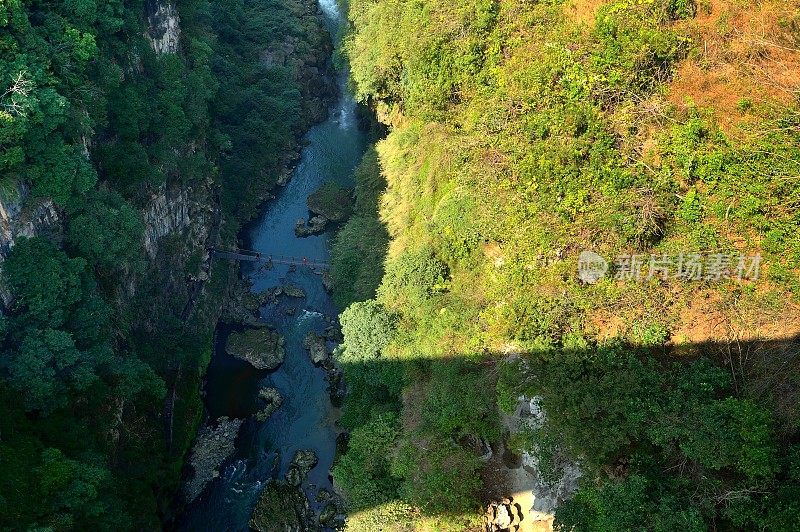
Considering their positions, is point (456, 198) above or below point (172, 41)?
below

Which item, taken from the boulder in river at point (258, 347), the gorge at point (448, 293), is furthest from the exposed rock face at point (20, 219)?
the boulder in river at point (258, 347)

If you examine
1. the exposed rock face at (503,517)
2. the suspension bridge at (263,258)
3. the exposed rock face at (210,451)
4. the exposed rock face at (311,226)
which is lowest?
the exposed rock face at (503,517)

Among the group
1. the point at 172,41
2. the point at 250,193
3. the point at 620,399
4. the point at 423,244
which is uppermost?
the point at 172,41

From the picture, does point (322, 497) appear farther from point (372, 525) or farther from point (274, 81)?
point (274, 81)

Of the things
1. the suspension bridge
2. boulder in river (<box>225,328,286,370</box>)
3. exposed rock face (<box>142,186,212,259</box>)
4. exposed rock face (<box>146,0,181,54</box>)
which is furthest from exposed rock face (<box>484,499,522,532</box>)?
exposed rock face (<box>146,0,181,54</box>)

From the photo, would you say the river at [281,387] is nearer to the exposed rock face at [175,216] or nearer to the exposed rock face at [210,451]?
the exposed rock face at [210,451]

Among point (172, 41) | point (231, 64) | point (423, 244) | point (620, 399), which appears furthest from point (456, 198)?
point (231, 64)
